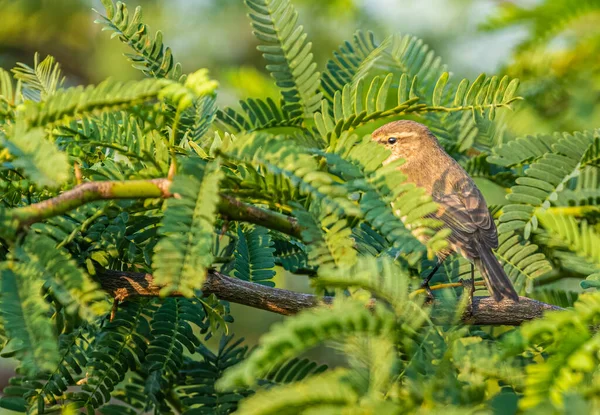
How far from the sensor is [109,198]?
1214mm

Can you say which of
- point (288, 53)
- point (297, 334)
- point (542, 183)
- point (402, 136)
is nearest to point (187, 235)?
point (297, 334)

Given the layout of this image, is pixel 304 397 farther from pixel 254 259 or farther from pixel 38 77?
pixel 38 77

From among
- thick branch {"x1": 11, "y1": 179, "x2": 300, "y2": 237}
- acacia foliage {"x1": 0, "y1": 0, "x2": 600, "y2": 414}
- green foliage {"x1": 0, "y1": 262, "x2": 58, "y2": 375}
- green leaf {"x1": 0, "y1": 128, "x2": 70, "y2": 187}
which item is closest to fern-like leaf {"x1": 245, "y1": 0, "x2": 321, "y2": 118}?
acacia foliage {"x1": 0, "y1": 0, "x2": 600, "y2": 414}

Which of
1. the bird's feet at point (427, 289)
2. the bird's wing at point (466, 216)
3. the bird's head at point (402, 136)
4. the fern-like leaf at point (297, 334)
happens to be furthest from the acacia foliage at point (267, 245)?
the bird's head at point (402, 136)

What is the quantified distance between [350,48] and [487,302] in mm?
986

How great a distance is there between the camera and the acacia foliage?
3.39 ft

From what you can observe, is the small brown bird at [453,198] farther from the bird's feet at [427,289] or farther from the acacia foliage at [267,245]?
the acacia foliage at [267,245]

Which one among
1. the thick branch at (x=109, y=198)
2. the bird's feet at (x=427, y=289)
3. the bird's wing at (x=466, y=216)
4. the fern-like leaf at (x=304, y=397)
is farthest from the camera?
the bird's wing at (x=466, y=216)

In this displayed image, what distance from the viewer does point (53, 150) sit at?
110 centimetres

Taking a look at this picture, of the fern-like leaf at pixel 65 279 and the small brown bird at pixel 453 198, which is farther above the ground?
the small brown bird at pixel 453 198

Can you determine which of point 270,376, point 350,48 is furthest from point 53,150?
point 350,48

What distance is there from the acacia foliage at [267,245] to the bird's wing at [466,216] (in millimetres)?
285

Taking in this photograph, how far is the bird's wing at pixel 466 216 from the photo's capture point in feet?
8.26

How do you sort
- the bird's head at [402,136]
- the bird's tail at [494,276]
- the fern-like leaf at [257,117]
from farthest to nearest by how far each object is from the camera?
1. the bird's head at [402,136]
2. the fern-like leaf at [257,117]
3. the bird's tail at [494,276]
